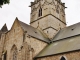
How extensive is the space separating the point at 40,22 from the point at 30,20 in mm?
3038

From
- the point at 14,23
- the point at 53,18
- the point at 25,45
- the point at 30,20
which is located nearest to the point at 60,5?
the point at 53,18

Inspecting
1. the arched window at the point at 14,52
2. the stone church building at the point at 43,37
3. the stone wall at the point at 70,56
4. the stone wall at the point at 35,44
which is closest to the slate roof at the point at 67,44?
the stone church building at the point at 43,37

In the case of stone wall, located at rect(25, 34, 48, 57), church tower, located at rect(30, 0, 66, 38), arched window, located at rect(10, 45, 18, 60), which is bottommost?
arched window, located at rect(10, 45, 18, 60)

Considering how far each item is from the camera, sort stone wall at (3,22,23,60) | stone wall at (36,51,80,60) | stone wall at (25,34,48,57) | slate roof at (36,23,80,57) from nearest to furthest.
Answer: stone wall at (36,51,80,60)
slate roof at (36,23,80,57)
stone wall at (25,34,48,57)
stone wall at (3,22,23,60)

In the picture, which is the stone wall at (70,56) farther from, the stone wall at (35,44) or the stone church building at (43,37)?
the stone wall at (35,44)

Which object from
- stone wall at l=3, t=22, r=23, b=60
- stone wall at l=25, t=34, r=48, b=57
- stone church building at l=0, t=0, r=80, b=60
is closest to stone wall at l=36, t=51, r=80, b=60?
stone church building at l=0, t=0, r=80, b=60

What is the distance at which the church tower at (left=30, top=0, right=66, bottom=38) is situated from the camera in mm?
27638

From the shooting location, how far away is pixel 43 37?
25.6 meters

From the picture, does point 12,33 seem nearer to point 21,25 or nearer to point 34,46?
point 21,25

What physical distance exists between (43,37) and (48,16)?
4589 millimetres

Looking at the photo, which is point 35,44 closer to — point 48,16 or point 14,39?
point 14,39

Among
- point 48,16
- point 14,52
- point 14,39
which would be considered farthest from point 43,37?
point 14,52

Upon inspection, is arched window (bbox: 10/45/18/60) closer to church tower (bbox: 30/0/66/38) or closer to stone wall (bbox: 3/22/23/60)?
stone wall (bbox: 3/22/23/60)

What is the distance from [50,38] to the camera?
26.6m
